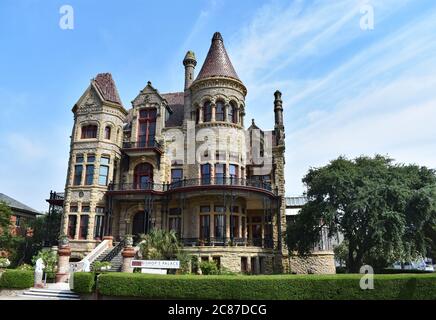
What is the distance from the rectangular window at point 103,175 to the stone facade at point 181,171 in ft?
0.26

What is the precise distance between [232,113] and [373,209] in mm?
13759

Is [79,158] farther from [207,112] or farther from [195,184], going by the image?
[207,112]

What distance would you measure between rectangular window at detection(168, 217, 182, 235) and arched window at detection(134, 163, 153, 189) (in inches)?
147

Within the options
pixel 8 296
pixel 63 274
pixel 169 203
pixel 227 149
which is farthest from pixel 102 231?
pixel 227 149

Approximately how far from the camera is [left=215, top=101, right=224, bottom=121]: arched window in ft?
96.0

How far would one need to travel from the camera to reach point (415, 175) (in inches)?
939

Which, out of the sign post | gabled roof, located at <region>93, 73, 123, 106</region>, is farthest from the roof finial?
the sign post

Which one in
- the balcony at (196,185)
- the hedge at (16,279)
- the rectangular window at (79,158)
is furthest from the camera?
the rectangular window at (79,158)

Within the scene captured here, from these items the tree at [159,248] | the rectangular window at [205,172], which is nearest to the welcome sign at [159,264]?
the tree at [159,248]

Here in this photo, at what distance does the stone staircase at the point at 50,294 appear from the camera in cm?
1644

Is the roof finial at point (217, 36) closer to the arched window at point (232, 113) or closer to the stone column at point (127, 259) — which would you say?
Answer: the arched window at point (232, 113)

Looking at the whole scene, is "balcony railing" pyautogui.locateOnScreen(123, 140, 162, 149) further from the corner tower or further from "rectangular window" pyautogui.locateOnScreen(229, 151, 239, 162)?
"rectangular window" pyautogui.locateOnScreen(229, 151, 239, 162)

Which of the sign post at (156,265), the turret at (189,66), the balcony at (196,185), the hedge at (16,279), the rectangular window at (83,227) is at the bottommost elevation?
the hedge at (16,279)

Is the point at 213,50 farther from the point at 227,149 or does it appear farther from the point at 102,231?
the point at 102,231
